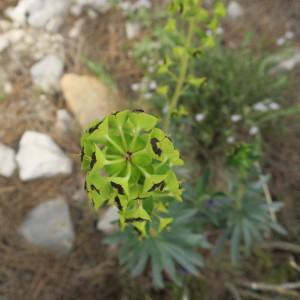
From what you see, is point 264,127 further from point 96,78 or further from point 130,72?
point 96,78

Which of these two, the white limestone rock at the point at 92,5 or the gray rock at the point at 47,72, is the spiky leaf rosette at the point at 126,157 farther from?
the white limestone rock at the point at 92,5

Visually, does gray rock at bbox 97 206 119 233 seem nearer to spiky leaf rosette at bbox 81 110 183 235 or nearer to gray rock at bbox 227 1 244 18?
spiky leaf rosette at bbox 81 110 183 235

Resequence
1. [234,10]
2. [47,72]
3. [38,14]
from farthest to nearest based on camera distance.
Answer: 1. [234,10]
2. [38,14]
3. [47,72]

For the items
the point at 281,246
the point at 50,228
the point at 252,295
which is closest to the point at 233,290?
the point at 252,295

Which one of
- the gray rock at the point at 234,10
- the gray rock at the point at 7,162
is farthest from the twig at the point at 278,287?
the gray rock at the point at 234,10

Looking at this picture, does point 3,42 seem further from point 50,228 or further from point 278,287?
point 278,287

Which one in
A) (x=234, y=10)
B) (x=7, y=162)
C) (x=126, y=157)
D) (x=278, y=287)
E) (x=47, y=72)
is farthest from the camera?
(x=234, y=10)
